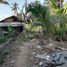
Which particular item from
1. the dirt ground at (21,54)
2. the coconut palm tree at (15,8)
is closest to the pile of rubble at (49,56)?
the dirt ground at (21,54)

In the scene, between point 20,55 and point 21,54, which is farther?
point 21,54

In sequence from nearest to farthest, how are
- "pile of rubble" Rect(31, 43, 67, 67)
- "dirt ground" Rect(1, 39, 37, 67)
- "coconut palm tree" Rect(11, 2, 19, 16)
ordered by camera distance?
"pile of rubble" Rect(31, 43, 67, 67)
"dirt ground" Rect(1, 39, 37, 67)
"coconut palm tree" Rect(11, 2, 19, 16)

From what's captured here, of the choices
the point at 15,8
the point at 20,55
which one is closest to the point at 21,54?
the point at 20,55

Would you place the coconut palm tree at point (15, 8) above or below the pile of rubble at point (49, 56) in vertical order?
above

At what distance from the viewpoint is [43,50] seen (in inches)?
419

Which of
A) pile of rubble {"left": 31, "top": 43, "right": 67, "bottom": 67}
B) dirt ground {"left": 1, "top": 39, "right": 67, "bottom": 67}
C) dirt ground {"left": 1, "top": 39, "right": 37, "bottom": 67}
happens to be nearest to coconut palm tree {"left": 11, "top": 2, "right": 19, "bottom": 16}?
dirt ground {"left": 1, "top": 39, "right": 67, "bottom": 67}

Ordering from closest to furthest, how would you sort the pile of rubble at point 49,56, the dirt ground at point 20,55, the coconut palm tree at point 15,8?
the pile of rubble at point 49,56, the dirt ground at point 20,55, the coconut palm tree at point 15,8

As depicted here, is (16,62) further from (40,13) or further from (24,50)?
(40,13)

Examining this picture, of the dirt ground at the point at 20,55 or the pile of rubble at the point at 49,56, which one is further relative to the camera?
the dirt ground at the point at 20,55

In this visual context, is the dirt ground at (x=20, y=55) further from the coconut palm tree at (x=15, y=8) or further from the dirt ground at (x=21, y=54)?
the coconut palm tree at (x=15, y=8)

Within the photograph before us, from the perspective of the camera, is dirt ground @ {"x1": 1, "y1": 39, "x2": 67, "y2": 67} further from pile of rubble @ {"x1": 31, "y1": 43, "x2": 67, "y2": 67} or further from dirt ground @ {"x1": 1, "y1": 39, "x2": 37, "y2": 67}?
pile of rubble @ {"x1": 31, "y1": 43, "x2": 67, "y2": 67}

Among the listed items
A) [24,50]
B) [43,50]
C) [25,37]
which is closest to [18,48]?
[24,50]

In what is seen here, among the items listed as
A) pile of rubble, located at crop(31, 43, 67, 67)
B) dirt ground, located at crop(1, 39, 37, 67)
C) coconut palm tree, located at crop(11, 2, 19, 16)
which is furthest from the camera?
coconut palm tree, located at crop(11, 2, 19, 16)

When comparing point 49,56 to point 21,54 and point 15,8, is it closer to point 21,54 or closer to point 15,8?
point 21,54
